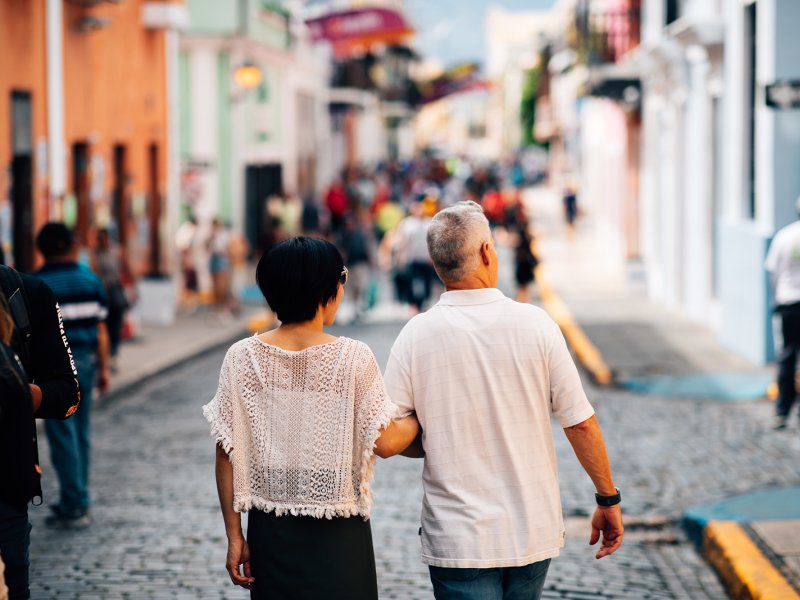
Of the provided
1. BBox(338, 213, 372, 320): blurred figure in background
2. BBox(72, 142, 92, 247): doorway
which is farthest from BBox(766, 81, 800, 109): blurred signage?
BBox(338, 213, 372, 320): blurred figure in background

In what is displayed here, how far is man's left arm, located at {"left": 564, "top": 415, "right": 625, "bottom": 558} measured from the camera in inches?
173

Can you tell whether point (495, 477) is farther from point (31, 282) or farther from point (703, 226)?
point (703, 226)

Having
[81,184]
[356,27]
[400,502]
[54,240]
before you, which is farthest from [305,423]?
[356,27]

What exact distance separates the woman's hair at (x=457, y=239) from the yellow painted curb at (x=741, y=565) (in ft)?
8.93

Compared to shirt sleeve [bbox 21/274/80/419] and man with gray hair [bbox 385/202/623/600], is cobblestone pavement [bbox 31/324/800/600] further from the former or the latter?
man with gray hair [bbox 385/202/623/600]

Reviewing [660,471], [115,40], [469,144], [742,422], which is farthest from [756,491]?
[469,144]

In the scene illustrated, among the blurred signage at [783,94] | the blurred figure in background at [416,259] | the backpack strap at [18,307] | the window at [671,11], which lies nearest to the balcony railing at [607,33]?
the window at [671,11]

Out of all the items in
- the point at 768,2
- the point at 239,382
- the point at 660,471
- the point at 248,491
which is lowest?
the point at 660,471

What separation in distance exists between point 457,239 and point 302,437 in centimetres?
72

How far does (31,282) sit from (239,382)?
3.02 feet

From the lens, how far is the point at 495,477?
426 cm

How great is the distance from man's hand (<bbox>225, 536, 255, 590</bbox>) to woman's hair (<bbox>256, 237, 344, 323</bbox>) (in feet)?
2.00

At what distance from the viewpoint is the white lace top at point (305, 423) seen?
4047 mm

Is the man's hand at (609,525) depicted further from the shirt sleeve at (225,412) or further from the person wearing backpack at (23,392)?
the person wearing backpack at (23,392)
